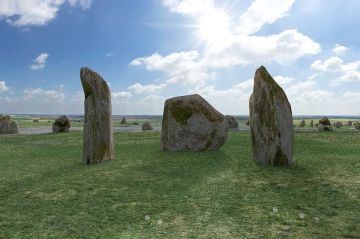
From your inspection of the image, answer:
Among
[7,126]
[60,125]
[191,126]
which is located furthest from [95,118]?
[7,126]

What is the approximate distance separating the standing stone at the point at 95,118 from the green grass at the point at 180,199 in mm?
701

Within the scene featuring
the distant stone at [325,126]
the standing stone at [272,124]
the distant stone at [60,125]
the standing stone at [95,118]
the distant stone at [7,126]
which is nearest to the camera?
the standing stone at [272,124]

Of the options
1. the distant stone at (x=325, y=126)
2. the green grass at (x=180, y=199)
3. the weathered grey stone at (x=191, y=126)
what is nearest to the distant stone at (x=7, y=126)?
the green grass at (x=180, y=199)

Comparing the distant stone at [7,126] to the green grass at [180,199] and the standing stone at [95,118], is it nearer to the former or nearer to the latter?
the green grass at [180,199]

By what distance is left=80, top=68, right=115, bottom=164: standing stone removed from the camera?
531 inches

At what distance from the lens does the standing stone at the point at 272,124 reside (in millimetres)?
12336

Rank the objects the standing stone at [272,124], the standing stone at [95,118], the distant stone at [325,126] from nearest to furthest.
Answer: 1. the standing stone at [272,124]
2. the standing stone at [95,118]
3. the distant stone at [325,126]

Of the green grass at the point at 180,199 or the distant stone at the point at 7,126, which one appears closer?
the green grass at the point at 180,199

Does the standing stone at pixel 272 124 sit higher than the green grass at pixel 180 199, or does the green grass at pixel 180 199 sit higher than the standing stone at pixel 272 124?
the standing stone at pixel 272 124

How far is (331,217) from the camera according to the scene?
22.9 ft

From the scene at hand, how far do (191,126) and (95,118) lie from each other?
4578mm

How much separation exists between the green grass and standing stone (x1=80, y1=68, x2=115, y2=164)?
701 mm

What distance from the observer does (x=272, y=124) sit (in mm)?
12312

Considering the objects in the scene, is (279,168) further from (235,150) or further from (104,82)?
(104,82)
